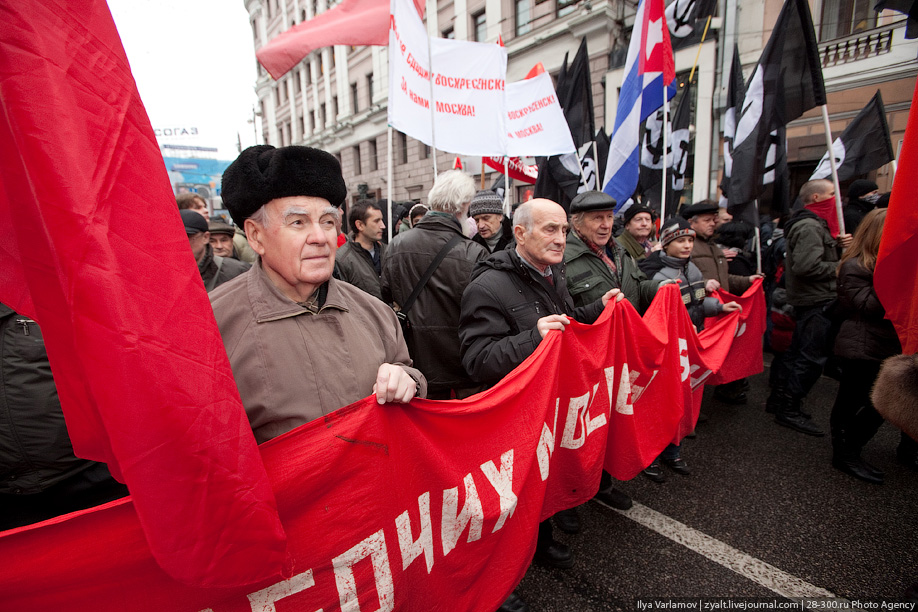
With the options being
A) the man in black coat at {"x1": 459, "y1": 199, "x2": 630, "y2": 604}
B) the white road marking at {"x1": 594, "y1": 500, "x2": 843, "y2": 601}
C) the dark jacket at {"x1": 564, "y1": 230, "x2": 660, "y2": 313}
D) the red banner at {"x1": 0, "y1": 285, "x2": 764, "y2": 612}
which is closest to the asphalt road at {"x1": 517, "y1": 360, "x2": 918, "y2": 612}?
the white road marking at {"x1": 594, "y1": 500, "x2": 843, "y2": 601}

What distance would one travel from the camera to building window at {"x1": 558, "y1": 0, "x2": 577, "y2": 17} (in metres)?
15.0

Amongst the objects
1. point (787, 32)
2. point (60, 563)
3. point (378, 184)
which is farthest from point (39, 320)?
point (378, 184)

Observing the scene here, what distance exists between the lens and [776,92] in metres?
4.35

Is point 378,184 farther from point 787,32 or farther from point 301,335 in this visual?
point 301,335

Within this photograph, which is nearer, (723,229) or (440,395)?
(440,395)

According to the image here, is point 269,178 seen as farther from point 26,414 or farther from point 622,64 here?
point 622,64

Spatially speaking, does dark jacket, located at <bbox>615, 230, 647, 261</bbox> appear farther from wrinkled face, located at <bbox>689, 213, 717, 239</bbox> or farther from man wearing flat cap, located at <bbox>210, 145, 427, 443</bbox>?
man wearing flat cap, located at <bbox>210, 145, 427, 443</bbox>

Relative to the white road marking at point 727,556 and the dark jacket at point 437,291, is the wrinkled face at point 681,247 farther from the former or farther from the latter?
the white road marking at point 727,556

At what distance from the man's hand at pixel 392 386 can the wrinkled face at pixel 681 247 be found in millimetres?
3057

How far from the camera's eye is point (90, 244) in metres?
0.74

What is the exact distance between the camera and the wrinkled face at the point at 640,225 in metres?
3.99

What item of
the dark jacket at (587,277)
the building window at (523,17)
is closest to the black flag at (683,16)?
the dark jacket at (587,277)

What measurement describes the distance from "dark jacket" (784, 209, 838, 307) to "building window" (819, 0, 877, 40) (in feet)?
34.3

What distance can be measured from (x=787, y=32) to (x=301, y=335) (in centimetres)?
543
